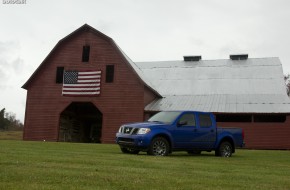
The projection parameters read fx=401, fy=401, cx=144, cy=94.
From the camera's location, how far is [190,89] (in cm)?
3441

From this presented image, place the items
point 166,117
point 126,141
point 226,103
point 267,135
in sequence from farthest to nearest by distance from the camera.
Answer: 1. point 226,103
2. point 267,135
3. point 166,117
4. point 126,141

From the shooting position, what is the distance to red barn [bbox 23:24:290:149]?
2938cm

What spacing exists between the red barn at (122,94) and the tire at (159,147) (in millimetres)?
15890

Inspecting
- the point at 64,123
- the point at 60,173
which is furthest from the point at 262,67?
the point at 60,173

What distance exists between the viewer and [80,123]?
37.5 meters

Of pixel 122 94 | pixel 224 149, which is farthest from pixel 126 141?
pixel 122 94

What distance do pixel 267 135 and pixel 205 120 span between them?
1524cm

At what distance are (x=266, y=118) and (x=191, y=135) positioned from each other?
18.4m

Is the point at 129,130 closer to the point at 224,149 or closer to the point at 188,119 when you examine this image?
the point at 188,119

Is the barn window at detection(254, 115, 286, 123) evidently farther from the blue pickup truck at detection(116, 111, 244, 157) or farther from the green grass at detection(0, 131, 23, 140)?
the green grass at detection(0, 131, 23, 140)

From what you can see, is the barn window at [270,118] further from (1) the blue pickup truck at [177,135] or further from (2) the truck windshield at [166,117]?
(2) the truck windshield at [166,117]

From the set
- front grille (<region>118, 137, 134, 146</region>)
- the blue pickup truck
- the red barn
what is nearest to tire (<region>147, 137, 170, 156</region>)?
the blue pickup truck

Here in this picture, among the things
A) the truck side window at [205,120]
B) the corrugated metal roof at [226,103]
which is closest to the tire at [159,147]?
the truck side window at [205,120]

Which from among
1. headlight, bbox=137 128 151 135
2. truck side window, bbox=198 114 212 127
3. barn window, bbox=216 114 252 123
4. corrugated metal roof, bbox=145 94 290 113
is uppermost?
corrugated metal roof, bbox=145 94 290 113
